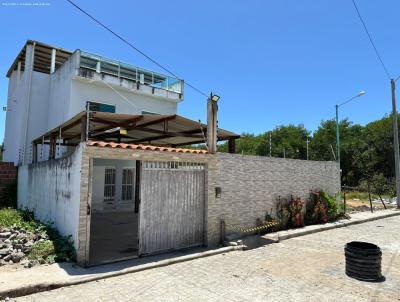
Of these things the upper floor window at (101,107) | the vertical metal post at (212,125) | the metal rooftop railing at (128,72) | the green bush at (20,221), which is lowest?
the green bush at (20,221)

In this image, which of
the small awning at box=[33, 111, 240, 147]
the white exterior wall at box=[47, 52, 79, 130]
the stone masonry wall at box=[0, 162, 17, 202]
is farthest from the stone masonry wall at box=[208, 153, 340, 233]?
the stone masonry wall at box=[0, 162, 17, 202]

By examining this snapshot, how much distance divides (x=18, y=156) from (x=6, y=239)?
1066 centimetres

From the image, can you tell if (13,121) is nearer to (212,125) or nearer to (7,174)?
(7,174)

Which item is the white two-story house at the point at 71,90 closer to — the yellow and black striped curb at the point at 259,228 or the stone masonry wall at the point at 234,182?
the stone masonry wall at the point at 234,182

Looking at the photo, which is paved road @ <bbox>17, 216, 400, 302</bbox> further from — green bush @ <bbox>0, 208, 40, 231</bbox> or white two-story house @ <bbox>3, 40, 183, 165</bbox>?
white two-story house @ <bbox>3, 40, 183, 165</bbox>

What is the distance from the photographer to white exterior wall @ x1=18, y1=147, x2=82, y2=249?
8078 millimetres

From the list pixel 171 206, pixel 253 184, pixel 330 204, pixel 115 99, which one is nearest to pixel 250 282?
pixel 171 206

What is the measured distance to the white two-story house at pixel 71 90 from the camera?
1688cm

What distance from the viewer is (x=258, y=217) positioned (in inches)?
474

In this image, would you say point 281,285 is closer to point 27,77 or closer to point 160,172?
point 160,172

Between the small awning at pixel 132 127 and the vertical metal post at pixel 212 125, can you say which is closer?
the small awning at pixel 132 127

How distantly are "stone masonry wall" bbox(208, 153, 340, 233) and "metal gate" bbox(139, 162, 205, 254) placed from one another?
0.62 m

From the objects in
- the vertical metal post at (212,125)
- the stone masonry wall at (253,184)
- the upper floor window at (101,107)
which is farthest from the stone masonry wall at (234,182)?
the upper floor window at (101,107)

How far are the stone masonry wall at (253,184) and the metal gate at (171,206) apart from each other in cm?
62
